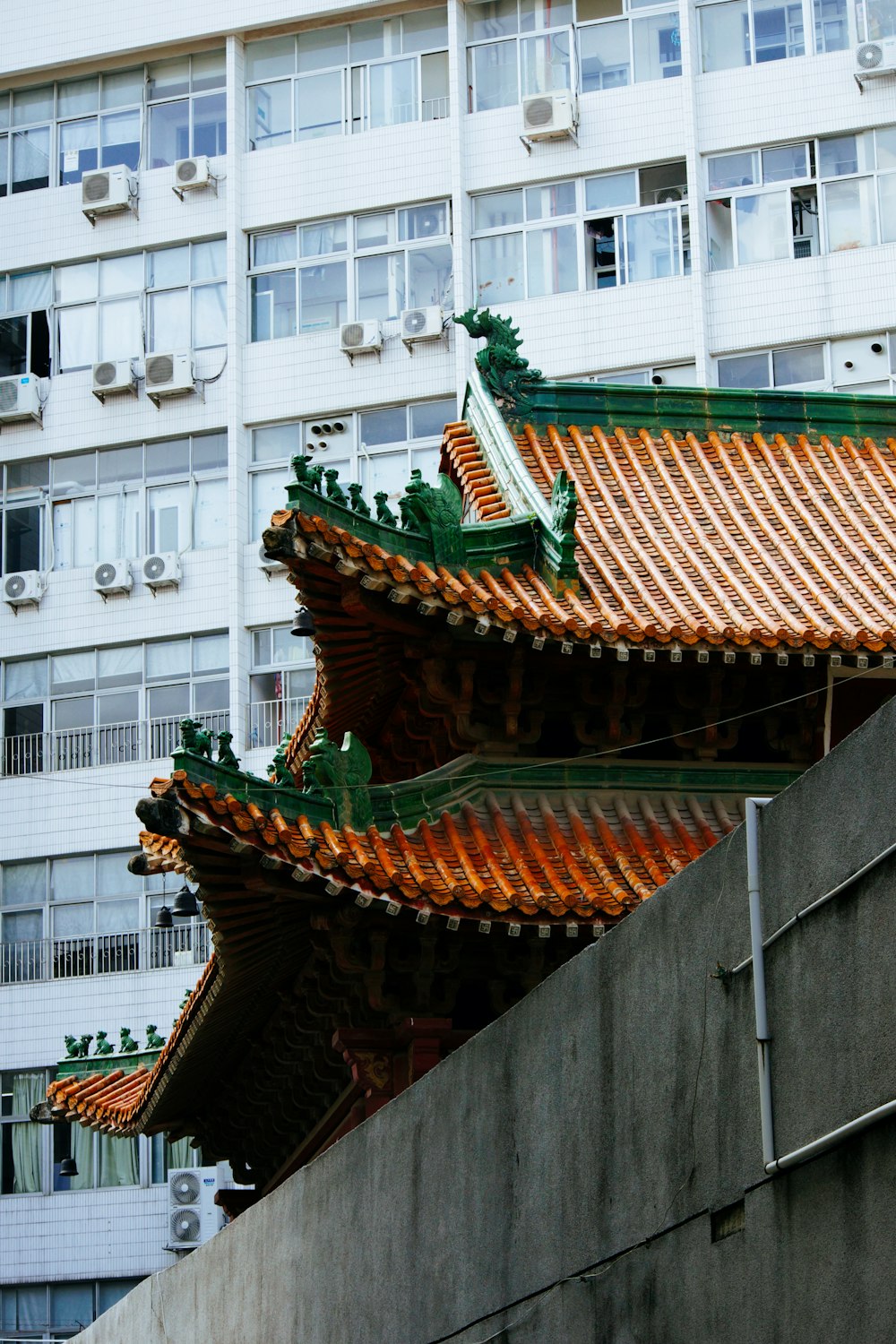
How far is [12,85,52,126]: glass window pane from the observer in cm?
3581

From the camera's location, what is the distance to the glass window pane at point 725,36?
1291 inches

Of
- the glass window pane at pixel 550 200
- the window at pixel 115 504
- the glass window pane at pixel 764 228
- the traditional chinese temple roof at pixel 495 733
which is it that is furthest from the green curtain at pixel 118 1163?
the glass window pane at pixel 764 228

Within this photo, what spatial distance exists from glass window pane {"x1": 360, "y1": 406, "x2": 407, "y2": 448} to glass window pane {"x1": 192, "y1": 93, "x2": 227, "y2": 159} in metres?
5.57

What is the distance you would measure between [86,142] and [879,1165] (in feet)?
108

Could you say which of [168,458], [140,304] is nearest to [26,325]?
[140,304]

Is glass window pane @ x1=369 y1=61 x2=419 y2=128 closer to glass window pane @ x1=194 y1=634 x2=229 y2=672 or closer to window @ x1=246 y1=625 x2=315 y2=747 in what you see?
window @ x1=246 y1=625 x2=315 y2=747

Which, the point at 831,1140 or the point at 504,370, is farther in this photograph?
the point at 504,370

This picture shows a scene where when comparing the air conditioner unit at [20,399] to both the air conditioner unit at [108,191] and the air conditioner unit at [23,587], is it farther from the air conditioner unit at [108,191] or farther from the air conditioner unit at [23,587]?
the air conditioner unit at [108,191]

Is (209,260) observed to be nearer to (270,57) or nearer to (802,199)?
(270,57)

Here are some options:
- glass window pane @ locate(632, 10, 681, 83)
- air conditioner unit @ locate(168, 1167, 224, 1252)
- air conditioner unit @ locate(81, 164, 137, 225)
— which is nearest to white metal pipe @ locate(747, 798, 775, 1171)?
air conditioner unit @ locate(168, 1167, 224, 1252)

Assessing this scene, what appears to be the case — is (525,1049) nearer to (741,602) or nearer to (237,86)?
(741,602)

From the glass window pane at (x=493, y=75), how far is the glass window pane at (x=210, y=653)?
9300 mm

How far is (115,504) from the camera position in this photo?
33.6 metres

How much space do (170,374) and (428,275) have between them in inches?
168
